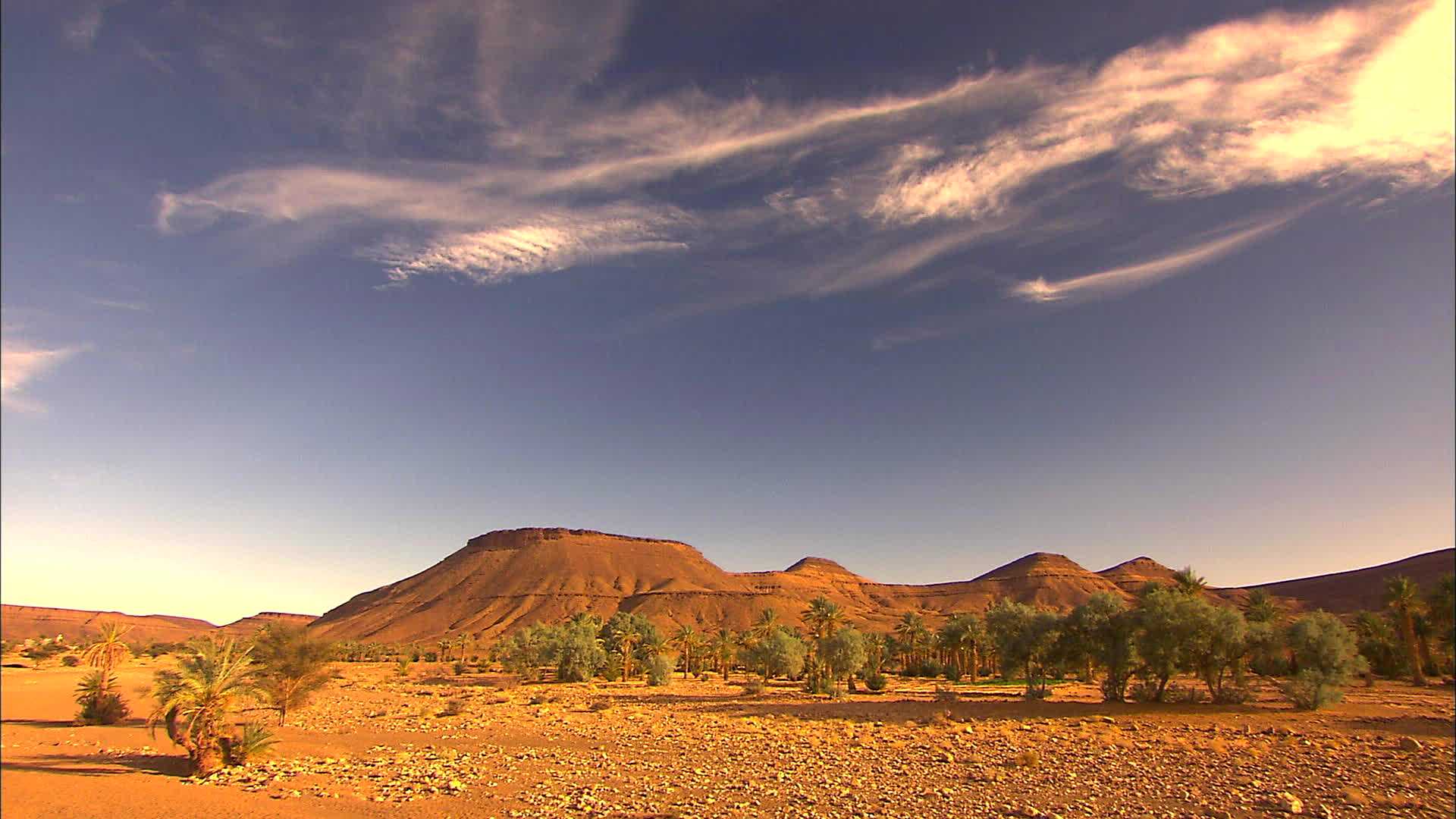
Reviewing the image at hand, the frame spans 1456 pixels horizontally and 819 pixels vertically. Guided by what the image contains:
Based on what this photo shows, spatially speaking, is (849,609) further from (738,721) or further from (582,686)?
(738,721)

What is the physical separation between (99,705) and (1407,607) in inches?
3251

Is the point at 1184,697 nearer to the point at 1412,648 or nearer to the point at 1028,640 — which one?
the point at 1028,640

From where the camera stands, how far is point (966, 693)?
169 feet

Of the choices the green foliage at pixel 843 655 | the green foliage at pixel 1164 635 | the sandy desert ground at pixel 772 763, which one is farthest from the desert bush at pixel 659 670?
the green foliage at pixel 1164 635

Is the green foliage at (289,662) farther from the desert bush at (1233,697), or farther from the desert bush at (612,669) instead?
the desert bush at (1233,697)

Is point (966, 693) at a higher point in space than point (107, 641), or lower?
lower

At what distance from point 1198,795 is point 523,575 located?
17986 centimetres

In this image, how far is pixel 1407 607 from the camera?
5559 centimetres

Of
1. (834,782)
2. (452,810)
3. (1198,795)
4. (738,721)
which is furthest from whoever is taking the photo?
(738,721)

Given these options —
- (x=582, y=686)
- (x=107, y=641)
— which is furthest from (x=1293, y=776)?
(x=107, y=641)

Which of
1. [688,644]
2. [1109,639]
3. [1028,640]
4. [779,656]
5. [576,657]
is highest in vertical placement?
[1109,639]

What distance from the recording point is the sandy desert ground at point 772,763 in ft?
60.3

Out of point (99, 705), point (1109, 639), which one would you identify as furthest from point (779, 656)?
point (99, 705)

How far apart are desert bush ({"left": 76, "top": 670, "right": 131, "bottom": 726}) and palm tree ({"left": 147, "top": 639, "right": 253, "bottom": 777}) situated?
15.1m
